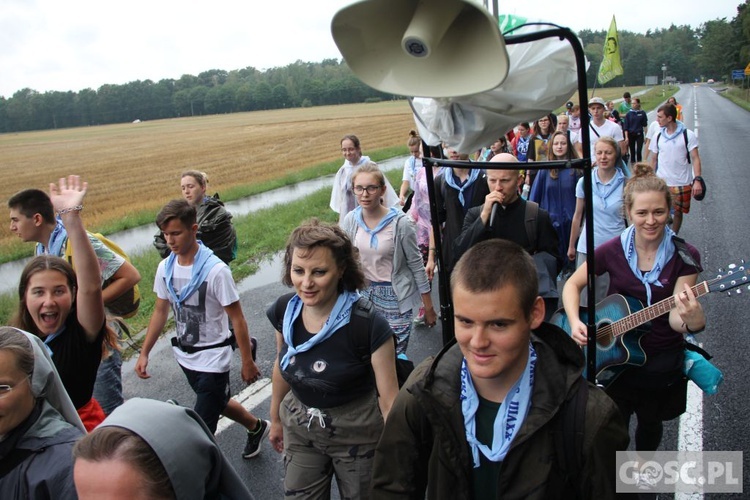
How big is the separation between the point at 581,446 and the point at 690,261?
5.68ft

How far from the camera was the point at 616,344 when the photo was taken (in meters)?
3.02

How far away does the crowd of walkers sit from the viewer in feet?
5.28

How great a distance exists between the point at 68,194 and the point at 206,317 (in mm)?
1118

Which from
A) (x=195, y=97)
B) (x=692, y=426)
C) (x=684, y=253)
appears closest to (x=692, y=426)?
(x=692, y=426)

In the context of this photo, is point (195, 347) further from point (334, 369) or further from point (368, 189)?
point (368, 189)

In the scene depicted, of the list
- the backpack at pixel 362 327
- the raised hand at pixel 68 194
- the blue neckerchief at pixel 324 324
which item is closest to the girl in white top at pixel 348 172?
the raised hand at pixel 68 194

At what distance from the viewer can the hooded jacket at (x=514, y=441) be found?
1.57 meters

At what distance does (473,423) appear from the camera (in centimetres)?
171

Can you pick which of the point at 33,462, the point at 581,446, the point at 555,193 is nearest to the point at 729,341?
the point at 555,193

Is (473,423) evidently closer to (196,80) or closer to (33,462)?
(33,462)

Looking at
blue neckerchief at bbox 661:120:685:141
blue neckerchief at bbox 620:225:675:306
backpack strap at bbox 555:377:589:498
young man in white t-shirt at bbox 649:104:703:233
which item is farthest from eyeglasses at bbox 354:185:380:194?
blue neckerchief at bbox 661:120:685:141

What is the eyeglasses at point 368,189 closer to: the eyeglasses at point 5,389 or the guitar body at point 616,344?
the guitar body at point 616,344

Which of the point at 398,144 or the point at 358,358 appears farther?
the point at 398,144

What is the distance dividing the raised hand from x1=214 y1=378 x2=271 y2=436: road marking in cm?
226
